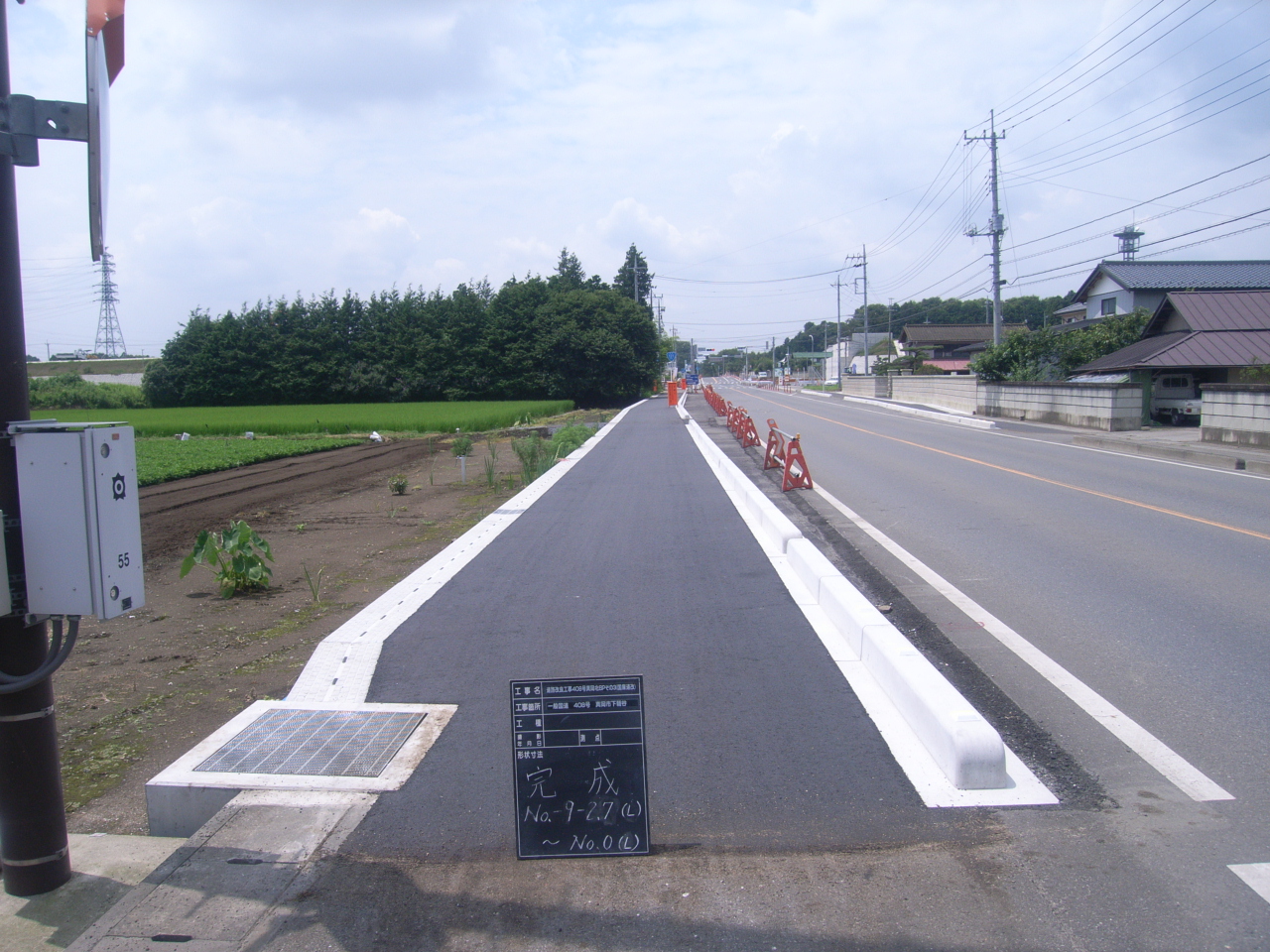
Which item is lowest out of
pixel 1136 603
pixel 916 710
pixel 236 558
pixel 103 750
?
pixel 103 750

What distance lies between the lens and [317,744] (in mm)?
4543

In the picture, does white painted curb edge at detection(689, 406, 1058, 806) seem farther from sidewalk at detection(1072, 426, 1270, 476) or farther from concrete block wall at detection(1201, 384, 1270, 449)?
concrete block wall at detection(1201, 384, 1270, 449)

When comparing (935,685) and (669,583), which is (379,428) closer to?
(669,583)

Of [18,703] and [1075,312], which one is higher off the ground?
[1075,312]

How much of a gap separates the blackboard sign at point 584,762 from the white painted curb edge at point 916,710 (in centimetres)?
135

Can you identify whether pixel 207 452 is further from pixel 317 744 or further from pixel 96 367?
pixel 96 367

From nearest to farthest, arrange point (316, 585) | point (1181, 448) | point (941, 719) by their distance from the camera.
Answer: point (941, 719)
point (316, 585)
point (1181, 448)

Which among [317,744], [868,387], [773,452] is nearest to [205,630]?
[317,744]

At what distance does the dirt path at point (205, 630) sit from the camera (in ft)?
16.4

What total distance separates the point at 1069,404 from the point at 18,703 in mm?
30928

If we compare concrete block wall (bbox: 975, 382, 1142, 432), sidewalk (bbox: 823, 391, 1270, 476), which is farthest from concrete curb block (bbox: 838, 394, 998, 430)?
concrete block wall (bbox: 975, 382, 1142, 432)

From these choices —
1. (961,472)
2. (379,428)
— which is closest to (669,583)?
(961,472)

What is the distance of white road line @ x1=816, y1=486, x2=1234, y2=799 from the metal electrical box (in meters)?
4.59

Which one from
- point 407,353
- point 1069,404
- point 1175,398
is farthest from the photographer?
point 407,353
